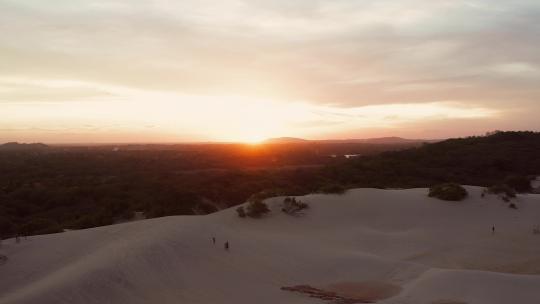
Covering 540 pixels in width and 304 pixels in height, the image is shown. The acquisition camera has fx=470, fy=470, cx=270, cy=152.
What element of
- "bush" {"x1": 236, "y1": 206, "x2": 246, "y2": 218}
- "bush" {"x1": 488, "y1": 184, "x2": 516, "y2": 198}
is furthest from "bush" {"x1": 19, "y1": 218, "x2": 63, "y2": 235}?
"bush" {"x1": 488, "y1": 184, "x2": 516, "y2": 198}

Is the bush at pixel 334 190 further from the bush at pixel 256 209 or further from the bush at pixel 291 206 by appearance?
the bush at pixel 256 209

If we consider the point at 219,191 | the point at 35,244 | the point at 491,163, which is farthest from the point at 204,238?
the point at 491,163

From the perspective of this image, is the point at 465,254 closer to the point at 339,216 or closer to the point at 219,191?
the point at 339,216

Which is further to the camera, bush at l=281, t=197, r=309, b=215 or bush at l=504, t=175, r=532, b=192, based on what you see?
bush at l=504, t=175, r=532, b=192

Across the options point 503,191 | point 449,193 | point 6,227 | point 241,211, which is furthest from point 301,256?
point 6,227

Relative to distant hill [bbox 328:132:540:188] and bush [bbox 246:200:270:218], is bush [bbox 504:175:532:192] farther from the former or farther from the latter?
bush [bbox 246:200:270:218]

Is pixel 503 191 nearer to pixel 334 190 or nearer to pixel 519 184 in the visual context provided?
pixel 334 190
